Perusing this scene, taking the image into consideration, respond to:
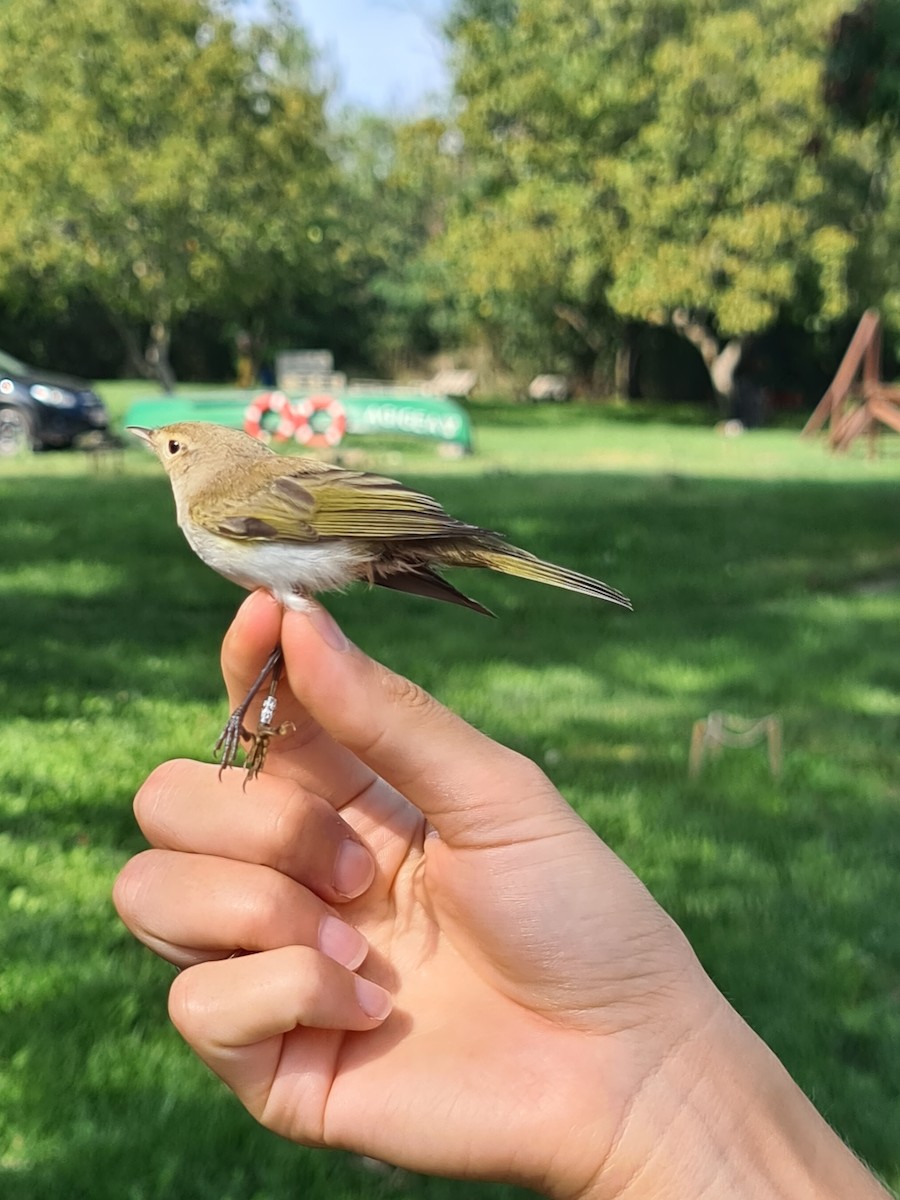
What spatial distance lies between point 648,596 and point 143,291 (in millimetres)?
21856

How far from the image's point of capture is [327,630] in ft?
6.35

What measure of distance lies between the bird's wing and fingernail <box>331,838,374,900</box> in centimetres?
59

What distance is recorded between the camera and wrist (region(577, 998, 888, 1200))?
1851 mm

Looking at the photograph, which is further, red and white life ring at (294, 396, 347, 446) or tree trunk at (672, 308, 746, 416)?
tree trunk at (672, 308, 746, 416)

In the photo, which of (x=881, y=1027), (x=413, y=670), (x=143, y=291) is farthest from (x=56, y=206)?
(x=881, y=1027)

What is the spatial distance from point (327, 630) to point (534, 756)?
3364mm

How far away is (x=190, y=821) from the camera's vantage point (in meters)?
2.13

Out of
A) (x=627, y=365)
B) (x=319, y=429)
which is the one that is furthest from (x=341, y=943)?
(x=627, y=365)

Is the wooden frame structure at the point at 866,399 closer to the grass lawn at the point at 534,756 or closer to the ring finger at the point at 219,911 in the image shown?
the grass lawn at the point at 534,756

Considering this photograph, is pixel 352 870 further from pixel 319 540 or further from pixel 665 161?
pixel 665 161

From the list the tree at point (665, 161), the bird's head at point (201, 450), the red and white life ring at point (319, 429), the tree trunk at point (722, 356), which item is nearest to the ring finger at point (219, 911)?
the bird's head at point (201, 450)

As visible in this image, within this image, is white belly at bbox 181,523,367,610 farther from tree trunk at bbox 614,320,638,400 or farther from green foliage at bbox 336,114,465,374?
tree trunk at bbox 614,320,638,400

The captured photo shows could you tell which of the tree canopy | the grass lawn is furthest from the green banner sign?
the tree canopy

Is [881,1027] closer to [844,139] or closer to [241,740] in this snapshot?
[241,740]
